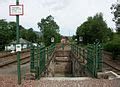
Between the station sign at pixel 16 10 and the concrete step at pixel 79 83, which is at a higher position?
the station sign at pixel 16 10

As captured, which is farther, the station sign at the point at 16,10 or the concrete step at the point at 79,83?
the station sign at the point at 16,10

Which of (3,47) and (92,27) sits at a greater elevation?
(92,27)

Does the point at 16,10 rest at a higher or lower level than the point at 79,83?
higher

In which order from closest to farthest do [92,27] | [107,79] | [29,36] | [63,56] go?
1. [107,79]
2. [63,56]
3. [92,27]
4. [29,36]

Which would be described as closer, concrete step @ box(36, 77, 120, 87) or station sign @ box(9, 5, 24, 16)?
concrete step @ box(36, 77, 120, 87)

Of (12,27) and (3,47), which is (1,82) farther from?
(12,27)

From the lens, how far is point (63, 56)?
42.8 m

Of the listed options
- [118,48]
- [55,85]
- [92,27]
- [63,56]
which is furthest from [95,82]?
[92,27]

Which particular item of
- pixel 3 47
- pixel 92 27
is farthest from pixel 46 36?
pixel 3 47

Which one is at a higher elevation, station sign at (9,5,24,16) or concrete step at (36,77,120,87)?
station sign at (9,5,24,16)

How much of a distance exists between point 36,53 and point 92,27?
61.7m

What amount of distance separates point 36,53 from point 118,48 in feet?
67.7

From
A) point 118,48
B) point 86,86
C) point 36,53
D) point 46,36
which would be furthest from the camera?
point 46,36

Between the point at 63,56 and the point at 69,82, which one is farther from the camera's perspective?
the point at 63,56
